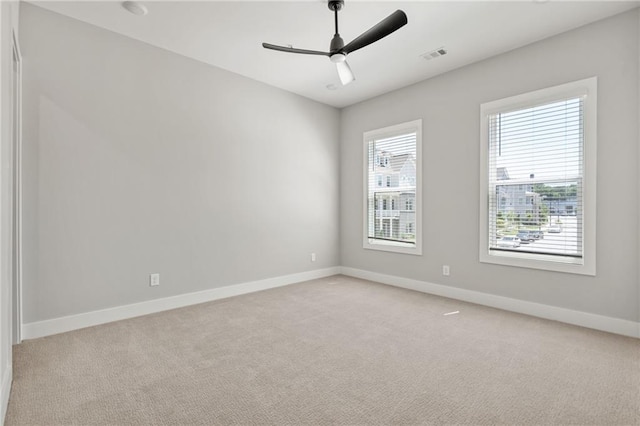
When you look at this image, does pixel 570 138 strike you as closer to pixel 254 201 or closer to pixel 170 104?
pixel 254 201

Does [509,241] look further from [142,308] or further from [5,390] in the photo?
[5,390]

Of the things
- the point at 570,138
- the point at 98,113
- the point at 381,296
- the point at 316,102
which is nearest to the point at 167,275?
the point at 98,113

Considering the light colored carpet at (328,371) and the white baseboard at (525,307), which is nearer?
the light colored carpet at (328,371)

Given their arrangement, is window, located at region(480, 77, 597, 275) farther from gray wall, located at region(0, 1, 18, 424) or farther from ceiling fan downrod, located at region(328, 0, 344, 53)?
gray wall, located at region(0, 1, 18, 424)

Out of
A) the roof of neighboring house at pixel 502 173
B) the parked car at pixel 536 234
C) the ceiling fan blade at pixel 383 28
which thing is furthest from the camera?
the roof of neighboring house at pixel 502 173

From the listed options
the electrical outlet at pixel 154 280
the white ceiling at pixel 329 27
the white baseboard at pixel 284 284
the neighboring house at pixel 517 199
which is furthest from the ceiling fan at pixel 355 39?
the white baseboard at pixel 284 284

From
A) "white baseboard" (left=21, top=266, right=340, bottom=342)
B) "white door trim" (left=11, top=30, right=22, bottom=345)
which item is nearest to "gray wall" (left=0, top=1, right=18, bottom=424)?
"white door trim" (left=11, top=30, right=22, bottom=345)

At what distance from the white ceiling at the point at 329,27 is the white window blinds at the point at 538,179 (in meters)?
0.81

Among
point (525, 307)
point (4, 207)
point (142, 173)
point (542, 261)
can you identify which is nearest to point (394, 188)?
point (542, 261)

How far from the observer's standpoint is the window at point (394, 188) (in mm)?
4582

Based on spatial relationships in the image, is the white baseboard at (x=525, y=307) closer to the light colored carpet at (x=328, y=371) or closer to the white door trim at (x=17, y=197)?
the light colored carpet at (x=328, y=371)

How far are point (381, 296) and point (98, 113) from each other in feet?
12.6

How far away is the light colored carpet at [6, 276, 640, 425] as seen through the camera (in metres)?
1.79

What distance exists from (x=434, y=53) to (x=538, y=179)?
1.83 m
